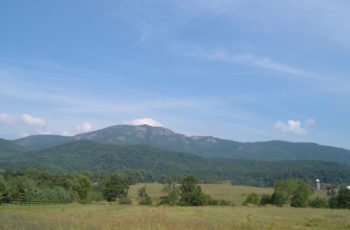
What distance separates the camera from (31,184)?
75.5 m

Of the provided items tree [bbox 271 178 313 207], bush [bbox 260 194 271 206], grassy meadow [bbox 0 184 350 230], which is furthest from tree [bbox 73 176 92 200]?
grassy meadow [bbox 0 184 350 230]

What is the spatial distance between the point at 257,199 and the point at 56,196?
4628cm

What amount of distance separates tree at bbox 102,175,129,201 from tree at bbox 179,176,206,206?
77.9 ft

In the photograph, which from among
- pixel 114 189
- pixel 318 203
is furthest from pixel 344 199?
pixel 114 189

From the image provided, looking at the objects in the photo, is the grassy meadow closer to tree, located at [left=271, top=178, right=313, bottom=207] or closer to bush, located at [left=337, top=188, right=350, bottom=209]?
bush, located at [left=337, top=188, right=350, bottom=209]

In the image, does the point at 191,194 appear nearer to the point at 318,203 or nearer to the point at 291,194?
the point at 291,194

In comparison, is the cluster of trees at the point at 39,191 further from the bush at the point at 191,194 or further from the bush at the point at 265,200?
the bush at the point at 265,200

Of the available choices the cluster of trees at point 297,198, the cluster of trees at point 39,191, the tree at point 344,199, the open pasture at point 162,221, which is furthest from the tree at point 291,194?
the cluster of trees at point 39,191

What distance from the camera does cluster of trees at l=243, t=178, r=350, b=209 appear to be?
6975 centimetres

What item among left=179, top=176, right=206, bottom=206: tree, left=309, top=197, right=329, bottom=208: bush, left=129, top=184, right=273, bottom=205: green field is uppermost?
left=179, top=176, right=206, bottom=206: tree

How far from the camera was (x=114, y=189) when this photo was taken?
307ft

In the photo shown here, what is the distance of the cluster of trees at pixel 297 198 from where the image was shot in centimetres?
6975

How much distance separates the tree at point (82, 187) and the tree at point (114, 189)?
16.5ft

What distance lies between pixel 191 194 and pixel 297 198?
75.2 ft
